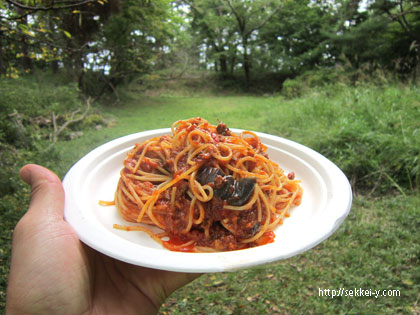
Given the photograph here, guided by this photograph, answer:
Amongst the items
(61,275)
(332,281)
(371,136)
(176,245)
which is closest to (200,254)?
(176,245)

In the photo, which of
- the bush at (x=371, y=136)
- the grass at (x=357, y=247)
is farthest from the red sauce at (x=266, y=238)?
the bush at (x=371, y=136)

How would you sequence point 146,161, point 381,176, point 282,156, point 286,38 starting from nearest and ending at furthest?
1. point 146,161
2. point 282,156
3. point 381,176
4. point 286,38

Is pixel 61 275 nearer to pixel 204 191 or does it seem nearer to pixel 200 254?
pixel 200 254

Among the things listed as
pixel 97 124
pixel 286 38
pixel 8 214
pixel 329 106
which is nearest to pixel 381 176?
pixel 329 106

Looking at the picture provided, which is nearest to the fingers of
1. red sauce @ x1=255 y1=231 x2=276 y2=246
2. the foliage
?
red sauce @ x1=255 y1=231 x2=276 y2=246

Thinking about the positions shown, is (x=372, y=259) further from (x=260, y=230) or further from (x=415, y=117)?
(x=415, y=117)

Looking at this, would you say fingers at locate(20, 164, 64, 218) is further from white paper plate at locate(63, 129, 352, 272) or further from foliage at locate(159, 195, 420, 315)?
foliage at locate(159, 195, 420, 315)

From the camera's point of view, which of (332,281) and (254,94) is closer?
(332,281)
